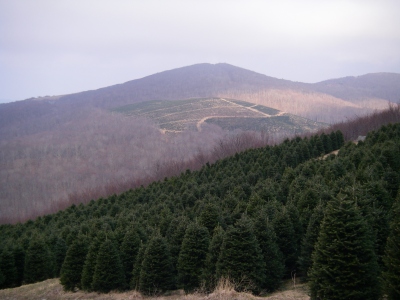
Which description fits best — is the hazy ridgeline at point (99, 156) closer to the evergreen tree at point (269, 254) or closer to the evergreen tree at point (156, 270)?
the evergreen tree at point (269, 254)

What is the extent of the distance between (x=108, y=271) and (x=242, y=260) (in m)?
5.97

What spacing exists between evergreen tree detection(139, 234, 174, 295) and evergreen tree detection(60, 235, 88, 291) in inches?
164

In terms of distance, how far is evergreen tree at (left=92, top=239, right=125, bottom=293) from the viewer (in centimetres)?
1401

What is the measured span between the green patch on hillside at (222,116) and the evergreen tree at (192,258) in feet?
298

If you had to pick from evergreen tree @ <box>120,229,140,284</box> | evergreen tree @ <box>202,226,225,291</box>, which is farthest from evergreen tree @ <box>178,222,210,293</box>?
evergreen tree @ <box>120,229,140,284</box>

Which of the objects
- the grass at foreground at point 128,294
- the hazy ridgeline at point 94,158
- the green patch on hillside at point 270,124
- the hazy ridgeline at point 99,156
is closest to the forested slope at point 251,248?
the grass at foreground at point 128,294

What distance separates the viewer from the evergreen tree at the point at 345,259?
27.0ft

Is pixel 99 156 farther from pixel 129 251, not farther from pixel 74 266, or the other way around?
pixel 129 251

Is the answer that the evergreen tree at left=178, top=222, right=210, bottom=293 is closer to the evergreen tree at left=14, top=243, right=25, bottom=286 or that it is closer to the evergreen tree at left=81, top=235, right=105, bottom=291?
the evergreen tree at left=81, top=235, right=105, bottom=291

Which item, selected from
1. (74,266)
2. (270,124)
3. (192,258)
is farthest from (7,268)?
(270,124)

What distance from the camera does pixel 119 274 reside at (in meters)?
14.2

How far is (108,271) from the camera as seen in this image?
1410 cm

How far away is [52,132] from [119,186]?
252ft

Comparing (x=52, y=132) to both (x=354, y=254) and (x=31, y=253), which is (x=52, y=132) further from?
(x=354, y=254)
